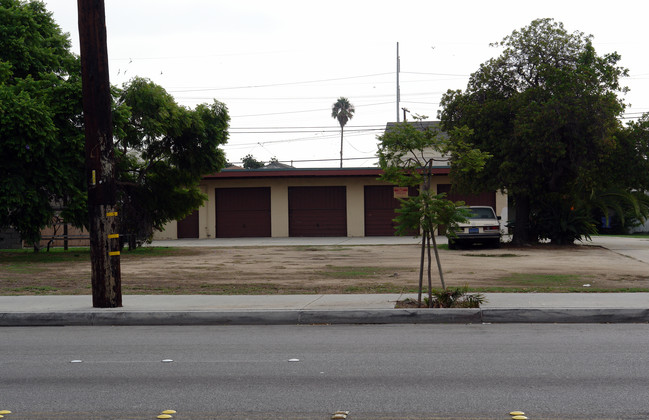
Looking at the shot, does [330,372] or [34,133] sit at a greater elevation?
[34,133]

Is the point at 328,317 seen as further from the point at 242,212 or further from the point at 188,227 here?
the point at 188,227

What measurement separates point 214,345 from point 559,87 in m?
18.6

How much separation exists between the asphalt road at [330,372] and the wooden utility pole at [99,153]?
1.32 meters

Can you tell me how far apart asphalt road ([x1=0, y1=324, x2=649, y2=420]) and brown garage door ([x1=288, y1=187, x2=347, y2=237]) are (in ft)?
95.8

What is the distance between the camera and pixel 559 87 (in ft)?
77.8

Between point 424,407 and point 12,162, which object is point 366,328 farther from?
point 12,162

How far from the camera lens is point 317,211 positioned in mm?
39594

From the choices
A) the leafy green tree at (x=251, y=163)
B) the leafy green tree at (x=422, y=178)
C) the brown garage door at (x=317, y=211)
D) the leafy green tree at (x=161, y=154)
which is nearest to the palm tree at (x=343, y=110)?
the leafy green tree at (x=251, y=163)

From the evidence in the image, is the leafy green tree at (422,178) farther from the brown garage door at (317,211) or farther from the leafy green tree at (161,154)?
the brown garage door at (317,211)

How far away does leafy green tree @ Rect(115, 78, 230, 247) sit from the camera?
24.7 metres

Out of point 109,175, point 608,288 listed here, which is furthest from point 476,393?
point 608,288

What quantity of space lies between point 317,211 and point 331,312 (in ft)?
95.4

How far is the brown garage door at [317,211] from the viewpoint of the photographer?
39.3m

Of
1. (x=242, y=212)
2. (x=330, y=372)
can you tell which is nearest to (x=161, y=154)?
(x=242, y=212)
